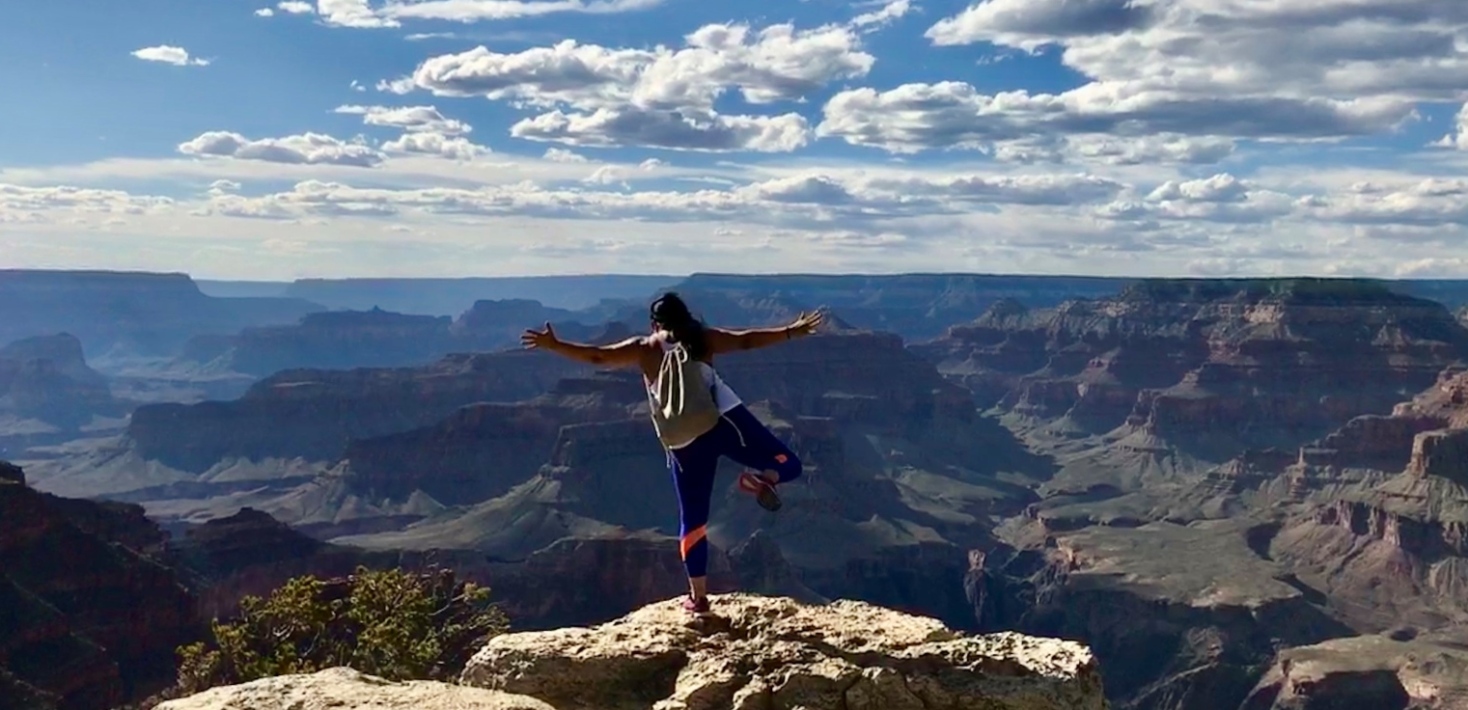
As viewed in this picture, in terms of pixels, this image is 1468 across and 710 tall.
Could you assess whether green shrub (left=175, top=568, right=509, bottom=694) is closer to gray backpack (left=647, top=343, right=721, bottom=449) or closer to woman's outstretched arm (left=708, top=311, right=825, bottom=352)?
gray backpack (left=647, top=343, right=721, bottom=449)

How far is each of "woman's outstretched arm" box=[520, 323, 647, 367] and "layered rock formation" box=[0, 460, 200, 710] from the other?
52462 mm

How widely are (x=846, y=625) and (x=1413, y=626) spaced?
440 ft

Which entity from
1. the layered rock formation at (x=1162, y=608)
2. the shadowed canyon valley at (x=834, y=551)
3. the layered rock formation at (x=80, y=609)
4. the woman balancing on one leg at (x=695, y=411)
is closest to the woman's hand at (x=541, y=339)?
the woman balancing on one leg at (x=695, y=411)

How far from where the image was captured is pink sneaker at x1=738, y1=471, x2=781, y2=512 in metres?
12.9

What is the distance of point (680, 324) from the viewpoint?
12.8m

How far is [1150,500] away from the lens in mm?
198000

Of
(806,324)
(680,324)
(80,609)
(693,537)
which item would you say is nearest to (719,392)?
(680,324)

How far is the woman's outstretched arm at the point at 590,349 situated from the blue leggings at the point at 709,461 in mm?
1054

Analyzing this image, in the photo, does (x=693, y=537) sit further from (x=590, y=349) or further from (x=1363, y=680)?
(x=1363, y=680)

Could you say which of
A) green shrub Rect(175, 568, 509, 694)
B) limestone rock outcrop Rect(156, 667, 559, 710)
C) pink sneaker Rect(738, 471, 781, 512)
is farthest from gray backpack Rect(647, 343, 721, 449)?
green shrub Rect(175, 568, 509, 694)

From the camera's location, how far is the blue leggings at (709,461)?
12656mm

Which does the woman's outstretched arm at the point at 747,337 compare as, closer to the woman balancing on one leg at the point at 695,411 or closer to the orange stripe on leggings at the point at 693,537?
the woman balancing on one leg at the point at 695,411

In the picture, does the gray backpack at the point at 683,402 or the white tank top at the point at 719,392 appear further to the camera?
the white tank top at the point at 719,392

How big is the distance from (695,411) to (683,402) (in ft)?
0.47
